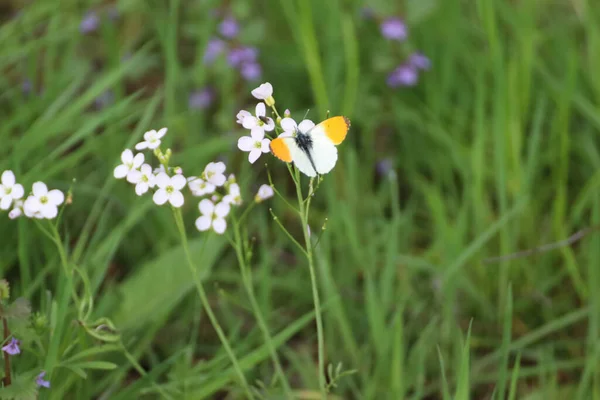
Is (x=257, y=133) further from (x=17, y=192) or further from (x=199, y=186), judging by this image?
(x=17, y=192)

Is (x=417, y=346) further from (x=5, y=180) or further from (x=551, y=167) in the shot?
(x=5, y=180)

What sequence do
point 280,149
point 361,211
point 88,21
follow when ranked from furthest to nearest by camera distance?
point 88,21 → point 361,211 → point 280,149

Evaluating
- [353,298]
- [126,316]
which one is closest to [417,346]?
[353,298]

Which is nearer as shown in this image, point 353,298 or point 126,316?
point 126,316

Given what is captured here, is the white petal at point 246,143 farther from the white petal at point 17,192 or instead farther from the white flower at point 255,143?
the white petal at point 17,192

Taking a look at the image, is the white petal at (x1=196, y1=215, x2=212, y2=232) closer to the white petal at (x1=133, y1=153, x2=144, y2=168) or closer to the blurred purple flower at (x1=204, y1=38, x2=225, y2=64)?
the white petal at (x1=133, y1=153, x2=144, y2=168)

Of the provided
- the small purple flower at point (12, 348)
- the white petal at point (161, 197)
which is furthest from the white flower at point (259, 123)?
the small purple flower at point (12, 348)

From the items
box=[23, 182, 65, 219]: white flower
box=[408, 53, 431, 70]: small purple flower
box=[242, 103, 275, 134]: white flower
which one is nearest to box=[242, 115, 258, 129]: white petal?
box=[242, 103, 275, 134]: white flower

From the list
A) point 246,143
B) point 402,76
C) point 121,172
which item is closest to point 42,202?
point 121,172
